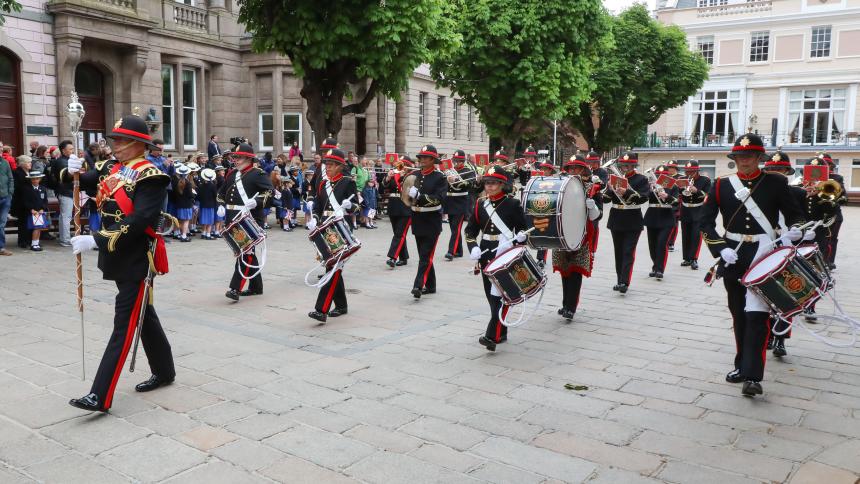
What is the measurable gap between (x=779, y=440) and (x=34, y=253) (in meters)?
12.7

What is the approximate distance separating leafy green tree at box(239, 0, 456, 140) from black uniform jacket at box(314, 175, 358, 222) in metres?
8.67

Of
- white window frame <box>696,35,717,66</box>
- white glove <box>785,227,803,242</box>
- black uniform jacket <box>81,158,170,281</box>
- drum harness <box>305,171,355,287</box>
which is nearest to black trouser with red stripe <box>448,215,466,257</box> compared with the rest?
drum harness <box>305,171,355,287</box>

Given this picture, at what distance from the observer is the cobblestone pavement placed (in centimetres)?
451

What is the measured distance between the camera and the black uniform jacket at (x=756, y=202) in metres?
6.02

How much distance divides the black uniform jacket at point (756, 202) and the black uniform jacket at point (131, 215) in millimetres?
4513

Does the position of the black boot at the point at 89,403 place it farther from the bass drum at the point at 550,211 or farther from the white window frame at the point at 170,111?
the white window frame at the point at 170,111

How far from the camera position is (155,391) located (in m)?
5.84

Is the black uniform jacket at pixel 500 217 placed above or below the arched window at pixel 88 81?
below

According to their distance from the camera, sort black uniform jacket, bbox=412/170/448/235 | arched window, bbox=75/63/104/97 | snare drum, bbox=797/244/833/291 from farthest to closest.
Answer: arched window, bbox=75/63/104/97 < black uniform jacket, bbox=412/170/448/235 < snare drum, bbox=797/244/833/291

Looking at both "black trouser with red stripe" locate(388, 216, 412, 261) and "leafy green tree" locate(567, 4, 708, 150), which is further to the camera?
"leafy green tree" locate(567, 4, 708, 150)

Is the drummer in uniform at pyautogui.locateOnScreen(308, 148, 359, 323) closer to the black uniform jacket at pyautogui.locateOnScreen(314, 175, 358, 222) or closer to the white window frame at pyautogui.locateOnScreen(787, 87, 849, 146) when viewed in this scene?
the black uniform jacket at pyautogui.locateOnScreen(314, 175, 358, 222)

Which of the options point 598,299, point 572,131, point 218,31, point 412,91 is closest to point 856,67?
point 572,131

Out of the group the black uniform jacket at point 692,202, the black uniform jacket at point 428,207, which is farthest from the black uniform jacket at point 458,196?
the black uniform jacket at point 692,202

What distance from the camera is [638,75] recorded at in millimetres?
37938
